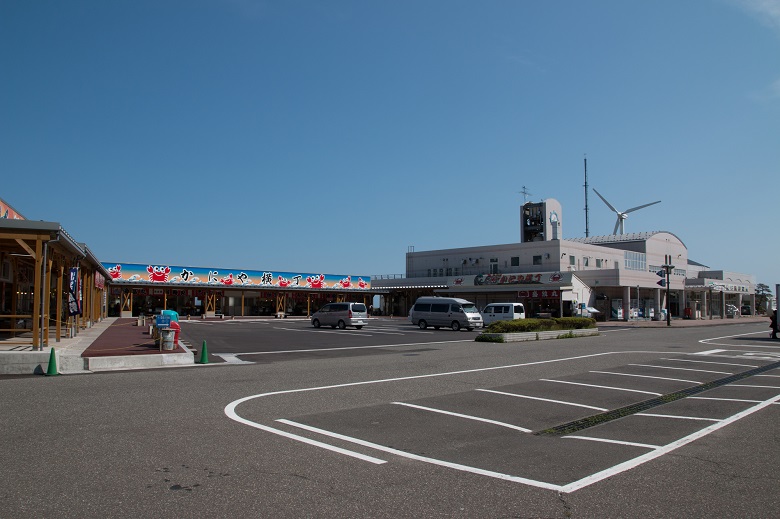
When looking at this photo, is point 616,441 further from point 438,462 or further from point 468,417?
point 438,462

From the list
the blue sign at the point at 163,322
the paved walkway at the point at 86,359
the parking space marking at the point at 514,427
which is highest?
the blue sign at the point at 163,322

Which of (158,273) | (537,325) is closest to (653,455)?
(537,325)

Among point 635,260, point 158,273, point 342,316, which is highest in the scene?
point 635,260

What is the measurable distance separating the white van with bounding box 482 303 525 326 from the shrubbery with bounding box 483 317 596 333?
20.6ft

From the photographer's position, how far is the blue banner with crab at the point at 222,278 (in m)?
50.6

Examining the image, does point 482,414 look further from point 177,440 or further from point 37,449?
point 37,449

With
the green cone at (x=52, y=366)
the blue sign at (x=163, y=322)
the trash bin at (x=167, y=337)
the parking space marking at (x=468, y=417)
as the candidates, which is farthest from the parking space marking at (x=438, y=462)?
the blue sign at (x=163, y=322)

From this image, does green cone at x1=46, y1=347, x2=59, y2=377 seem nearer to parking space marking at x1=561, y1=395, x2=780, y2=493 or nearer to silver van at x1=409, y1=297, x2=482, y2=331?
parking space marking at x1=561, y1=395, x2=780, y2=493

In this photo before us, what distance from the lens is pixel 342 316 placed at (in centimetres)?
3812

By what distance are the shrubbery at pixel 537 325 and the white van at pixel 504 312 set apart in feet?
20.6

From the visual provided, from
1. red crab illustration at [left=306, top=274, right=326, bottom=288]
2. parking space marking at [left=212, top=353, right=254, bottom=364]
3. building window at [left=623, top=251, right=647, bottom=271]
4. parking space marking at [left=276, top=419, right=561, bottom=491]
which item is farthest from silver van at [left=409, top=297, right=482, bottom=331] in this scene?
building window at [left=623, top=251, right=647, bottom=271]

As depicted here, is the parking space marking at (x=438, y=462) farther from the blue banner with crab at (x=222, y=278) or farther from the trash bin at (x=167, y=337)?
the blue banner with crab at (x=222, y=278)

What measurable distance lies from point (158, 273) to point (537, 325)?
1385 inches

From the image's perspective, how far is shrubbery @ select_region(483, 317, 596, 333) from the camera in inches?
1121
